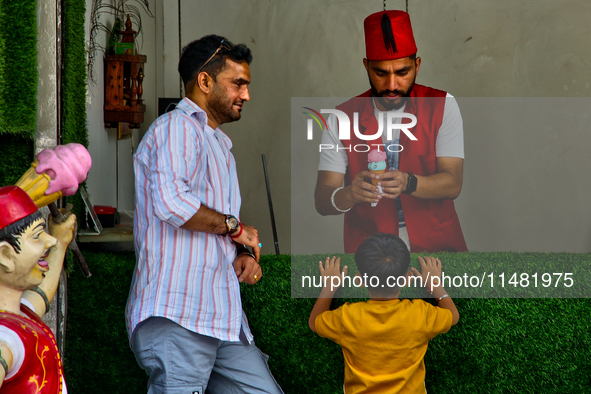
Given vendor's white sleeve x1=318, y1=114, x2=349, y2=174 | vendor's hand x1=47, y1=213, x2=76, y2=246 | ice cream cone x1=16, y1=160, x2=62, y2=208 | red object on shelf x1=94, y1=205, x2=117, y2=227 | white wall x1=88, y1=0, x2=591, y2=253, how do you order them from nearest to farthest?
Answer: ice cream cone x1=16, y1=160, x2=62, y2=208, vendor's hand x1=47, y1=213, x2=76, y2=246, vendor's white sleeve x1=318, y1=114, x2=349, y2=174, red object on shelf x1=94, y1=205, x2=117, y2=227, white wall x1=88, y1=0, x2=591, y2=253

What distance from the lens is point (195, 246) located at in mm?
1523

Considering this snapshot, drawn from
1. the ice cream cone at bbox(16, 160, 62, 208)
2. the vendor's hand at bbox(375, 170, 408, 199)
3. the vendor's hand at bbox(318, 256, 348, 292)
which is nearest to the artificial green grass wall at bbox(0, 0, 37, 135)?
the ice cream cone at bbox(16, 160, 62, 208)

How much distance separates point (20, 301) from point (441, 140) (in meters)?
1.58

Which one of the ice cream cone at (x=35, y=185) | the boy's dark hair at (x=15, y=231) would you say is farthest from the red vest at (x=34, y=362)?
the ice cream cone at (x=35, y=185)

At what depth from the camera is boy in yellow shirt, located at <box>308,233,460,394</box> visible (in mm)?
1688

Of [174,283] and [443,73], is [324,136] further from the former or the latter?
[443,73]

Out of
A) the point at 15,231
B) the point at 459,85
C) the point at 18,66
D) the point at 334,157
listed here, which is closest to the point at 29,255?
the point at 15,231

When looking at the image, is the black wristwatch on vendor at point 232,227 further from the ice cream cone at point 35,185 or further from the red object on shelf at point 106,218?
the red object on shelf at point 106,218

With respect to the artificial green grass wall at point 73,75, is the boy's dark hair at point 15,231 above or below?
below

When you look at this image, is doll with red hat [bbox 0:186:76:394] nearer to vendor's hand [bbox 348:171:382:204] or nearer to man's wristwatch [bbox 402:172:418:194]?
vendor's hand [bbox 348:171:382:204]

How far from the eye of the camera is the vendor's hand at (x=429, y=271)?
1844 millimetres

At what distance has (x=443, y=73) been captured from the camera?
4418 millimetres

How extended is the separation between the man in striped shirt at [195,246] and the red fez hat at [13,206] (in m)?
0.39

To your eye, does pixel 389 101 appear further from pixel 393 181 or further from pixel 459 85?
pixel 459 85
